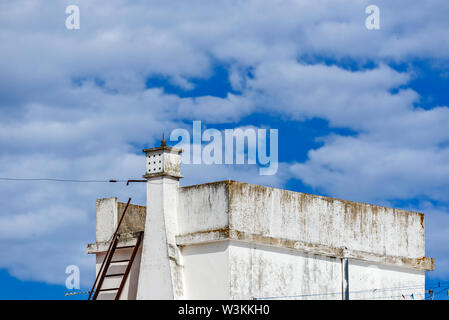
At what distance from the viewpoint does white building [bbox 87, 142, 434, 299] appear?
77.6ft

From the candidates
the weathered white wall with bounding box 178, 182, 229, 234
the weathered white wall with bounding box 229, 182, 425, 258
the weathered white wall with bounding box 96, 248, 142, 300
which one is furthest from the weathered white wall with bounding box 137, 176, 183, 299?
the weathered white wall with bounding box 229, 182, 425, 258

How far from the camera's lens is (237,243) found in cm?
2362

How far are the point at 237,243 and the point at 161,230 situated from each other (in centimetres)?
207

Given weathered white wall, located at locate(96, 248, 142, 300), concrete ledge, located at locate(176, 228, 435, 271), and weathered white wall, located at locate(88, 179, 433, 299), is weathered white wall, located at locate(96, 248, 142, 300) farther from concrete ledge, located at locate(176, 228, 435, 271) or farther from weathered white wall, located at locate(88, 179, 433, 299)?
→ concrete ledge, located at locate(176, 228, 435, 271)

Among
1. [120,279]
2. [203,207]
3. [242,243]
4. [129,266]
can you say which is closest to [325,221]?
[242,243]

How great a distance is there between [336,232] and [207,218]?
4.58 meters

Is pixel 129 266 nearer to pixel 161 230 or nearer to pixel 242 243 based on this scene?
pixel 161 230

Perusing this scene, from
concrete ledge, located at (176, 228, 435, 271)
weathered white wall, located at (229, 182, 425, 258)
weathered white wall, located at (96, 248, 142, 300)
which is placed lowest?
weathered white wall, located at (96, 248, 142, 300)

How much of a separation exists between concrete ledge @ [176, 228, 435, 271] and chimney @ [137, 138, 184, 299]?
0.46 meters

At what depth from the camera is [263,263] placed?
953 inches

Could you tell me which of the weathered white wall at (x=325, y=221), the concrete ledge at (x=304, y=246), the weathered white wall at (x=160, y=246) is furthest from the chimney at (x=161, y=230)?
the weathered white wall at (x=325, y=221)

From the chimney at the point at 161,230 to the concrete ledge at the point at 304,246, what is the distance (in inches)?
18.0

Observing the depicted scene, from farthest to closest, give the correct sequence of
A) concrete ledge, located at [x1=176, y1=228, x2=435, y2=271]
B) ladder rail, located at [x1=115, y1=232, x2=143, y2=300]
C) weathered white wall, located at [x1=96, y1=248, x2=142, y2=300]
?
weathered white wall, located at [x1=96, y1=248, x2=142, y2=300] → ladder rail, located at [x1=115, y1=232, x2=143, y2=300] → concrete ledge, located at [x1=176, y1=228, x2=435, y2=271]
